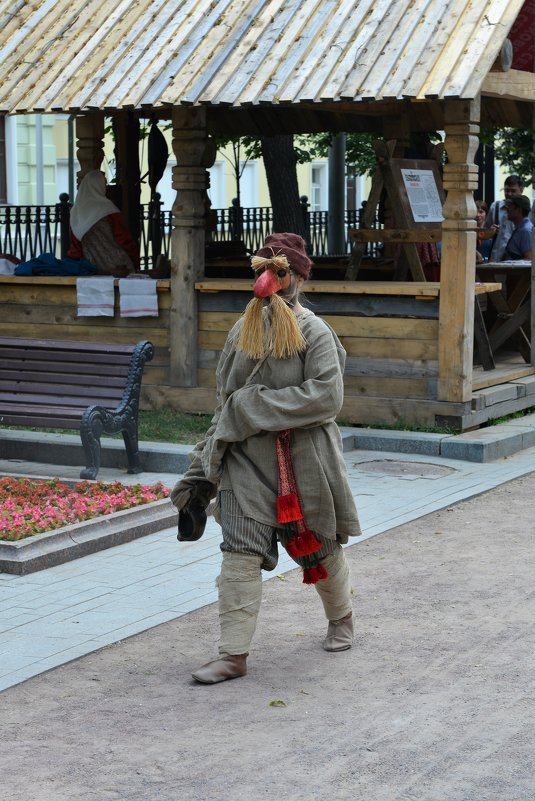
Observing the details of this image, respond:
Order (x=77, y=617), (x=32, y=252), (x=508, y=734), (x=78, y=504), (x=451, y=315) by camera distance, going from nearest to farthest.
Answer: (x=508, y=734) < (x=77, y=617) < (x=78, y=504) < (x=451, y=315) < (x=32, y=252)

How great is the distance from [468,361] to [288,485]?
5.25 metres

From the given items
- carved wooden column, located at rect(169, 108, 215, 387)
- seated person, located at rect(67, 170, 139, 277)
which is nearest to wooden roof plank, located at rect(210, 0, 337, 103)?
carved wooden column, located at rect(169, 108, 215, 387)

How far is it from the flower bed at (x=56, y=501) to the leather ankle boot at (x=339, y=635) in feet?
6.53

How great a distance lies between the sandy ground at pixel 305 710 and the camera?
4230 mm

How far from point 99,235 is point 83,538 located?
5465 millimetres

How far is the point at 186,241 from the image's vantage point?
37.0 ft

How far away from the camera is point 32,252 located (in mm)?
18516

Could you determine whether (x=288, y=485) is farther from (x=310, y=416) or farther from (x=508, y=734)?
(x=508, y=734)

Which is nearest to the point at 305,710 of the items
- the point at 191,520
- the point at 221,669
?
the point at 221,669

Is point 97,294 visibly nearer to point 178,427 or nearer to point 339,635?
point 178,427

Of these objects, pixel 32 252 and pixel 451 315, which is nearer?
pixel 451 315

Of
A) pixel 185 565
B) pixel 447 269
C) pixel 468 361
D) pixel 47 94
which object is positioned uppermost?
pixel 47 94

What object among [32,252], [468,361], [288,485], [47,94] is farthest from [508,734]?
[32,252]

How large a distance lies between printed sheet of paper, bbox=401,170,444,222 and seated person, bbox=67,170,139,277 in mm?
2480
